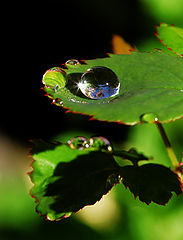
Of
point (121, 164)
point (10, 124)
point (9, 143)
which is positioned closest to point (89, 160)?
point (121, 164)

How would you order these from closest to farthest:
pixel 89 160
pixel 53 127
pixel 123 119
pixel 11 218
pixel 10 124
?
pixel 123 119 < pixel 89 160 < pixel 11 218 < pixel 53 127 < pixel 10 124

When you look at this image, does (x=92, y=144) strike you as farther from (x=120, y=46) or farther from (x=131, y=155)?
(x=120, y=46)

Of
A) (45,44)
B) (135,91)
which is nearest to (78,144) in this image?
(135,91)

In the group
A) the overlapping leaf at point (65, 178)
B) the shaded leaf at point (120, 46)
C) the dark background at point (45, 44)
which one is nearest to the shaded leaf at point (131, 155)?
the overlapping leaf at point (65, 178)

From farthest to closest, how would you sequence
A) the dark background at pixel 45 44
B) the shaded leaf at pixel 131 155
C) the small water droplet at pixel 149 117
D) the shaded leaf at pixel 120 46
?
1. the dark background at pixel 45 44
2. the shaded leaf at pixel 120 46
3. the shaded leaf at pixel 131 155
4. the small water droplet at pixel 149 117

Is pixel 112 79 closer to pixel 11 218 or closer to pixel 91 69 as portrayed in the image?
pixel 91 69

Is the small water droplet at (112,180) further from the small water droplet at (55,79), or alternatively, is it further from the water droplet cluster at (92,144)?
the small water droplet at (55,79)

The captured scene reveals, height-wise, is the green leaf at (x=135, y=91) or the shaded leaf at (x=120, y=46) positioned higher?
the shaded leaf at (x=120, y=46)

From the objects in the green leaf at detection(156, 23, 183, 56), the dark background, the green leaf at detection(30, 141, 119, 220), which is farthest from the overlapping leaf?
the dark background
